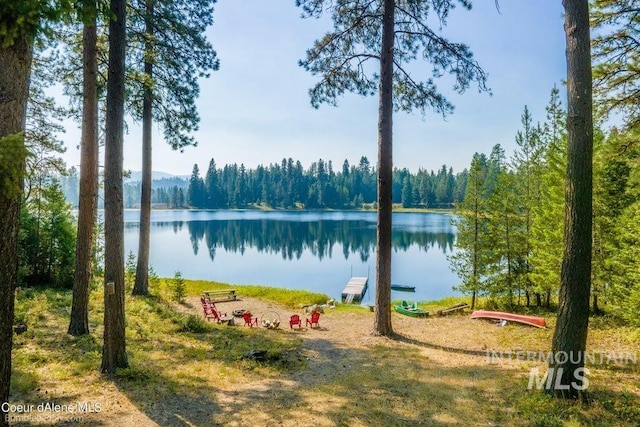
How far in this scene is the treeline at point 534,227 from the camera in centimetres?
1133

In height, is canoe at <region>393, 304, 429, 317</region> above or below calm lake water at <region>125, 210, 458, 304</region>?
above

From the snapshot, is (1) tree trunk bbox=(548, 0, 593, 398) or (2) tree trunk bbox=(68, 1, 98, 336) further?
(2) tree trunk bbox=(68, 1, 98, 336)

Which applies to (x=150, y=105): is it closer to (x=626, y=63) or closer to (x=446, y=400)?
(x=446, y=400)

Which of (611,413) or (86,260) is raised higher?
(86,260)

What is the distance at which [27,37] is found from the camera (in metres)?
3.51

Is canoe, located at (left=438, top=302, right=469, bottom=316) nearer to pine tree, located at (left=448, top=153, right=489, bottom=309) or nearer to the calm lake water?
pine tree, located at (left=448, top=153, right=489, bottom=309)

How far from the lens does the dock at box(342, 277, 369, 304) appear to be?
2176 centimetres

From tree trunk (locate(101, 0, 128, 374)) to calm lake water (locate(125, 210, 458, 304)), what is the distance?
17619mm

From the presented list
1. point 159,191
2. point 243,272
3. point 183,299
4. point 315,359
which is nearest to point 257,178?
point 159,191

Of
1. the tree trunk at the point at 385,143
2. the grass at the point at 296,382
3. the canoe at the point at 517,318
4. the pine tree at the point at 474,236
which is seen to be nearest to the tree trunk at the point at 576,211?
the grass at the point at 296,382

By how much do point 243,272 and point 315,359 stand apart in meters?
23.0

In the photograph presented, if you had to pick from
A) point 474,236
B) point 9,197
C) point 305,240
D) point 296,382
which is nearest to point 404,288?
point 474,236

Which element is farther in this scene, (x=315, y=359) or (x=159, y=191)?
(x=159, y=191)

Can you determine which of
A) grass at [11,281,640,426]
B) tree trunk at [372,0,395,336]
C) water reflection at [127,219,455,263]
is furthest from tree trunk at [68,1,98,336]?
water reflection at [127,219,455,263]
